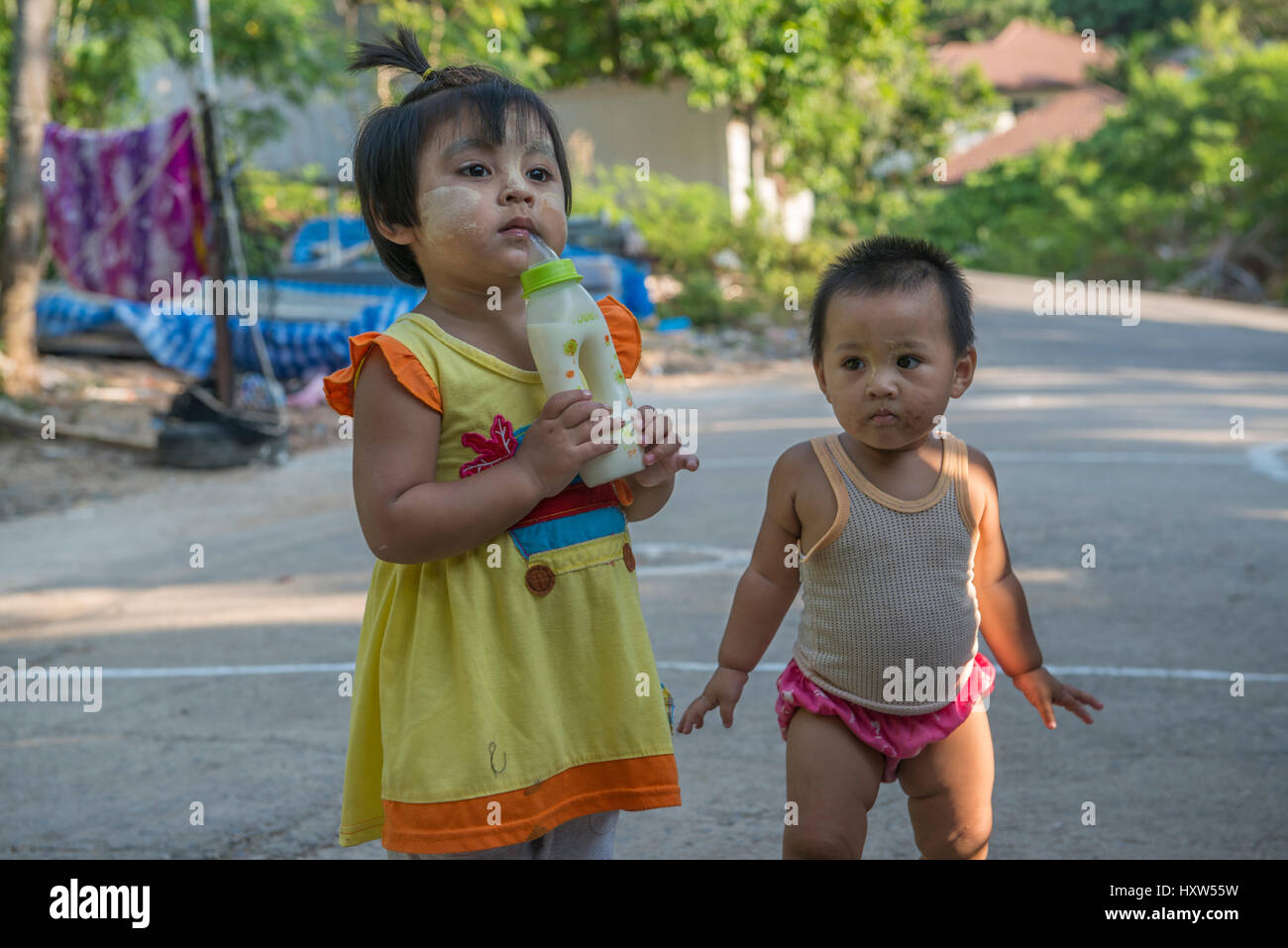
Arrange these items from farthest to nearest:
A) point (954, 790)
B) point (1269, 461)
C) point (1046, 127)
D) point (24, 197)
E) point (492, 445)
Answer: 1. point (1046, 127)
2. point (24, 197)
3. point (1269, 461)
4. point (954, 790)
5. point (492, 445)

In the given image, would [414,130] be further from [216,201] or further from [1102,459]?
[216,201]

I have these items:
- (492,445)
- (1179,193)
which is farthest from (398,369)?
(1179,193)

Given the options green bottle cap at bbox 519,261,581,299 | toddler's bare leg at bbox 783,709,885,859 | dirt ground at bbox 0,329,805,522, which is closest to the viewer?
green bottle cap at bbox 519,261,581,299

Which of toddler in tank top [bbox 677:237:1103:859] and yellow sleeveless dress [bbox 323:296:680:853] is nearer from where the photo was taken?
yellow sleeveless dress [bbox 323:296:680:853]

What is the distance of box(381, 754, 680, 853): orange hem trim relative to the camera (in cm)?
214

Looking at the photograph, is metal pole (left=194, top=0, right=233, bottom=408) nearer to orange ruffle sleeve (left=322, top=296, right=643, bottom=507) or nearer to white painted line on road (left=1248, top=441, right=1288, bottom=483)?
white painted line on road (left=1248, top=441, right=1288, bottom=483)

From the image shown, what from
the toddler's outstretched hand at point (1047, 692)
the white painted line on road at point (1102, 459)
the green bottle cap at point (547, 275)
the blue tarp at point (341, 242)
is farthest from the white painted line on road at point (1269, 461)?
the blue tarp at point (341, 242)

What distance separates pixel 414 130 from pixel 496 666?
0.86 meters

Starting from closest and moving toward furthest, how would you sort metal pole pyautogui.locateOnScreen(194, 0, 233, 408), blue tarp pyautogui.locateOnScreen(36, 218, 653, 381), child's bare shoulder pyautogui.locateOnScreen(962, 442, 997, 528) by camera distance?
child's bare shoulder pyautogui.locateOnScreen(962, 442, 997, 528)
metal pole pyautogui.locateOnScreen(194, 0, 233, 408)
blue tarp pyautogui.locateOnScreen(36, 218, 653, 381)

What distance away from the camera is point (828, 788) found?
2.48 metres

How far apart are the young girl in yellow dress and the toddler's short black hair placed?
17.4 inches

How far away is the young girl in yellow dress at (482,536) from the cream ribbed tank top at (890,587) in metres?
0.36

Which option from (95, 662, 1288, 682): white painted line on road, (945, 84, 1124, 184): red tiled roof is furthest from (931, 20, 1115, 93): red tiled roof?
(95, 662, 1288, 682): white painted line on road

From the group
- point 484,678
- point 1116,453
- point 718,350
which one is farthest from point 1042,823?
point 718,350
